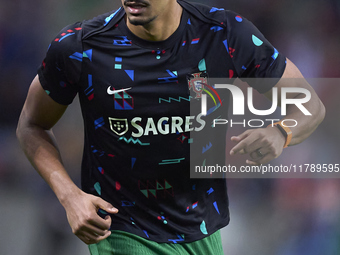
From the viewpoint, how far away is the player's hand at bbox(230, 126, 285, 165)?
87.4 inches

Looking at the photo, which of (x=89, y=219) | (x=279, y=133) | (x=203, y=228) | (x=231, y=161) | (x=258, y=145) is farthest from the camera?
(x=231, y=161)

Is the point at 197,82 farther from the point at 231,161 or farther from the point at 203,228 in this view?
the point at 231,161

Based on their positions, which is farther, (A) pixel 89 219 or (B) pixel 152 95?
(B) pixel 152 95

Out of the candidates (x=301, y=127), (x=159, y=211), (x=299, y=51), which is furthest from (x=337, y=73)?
(x=159, y=211)

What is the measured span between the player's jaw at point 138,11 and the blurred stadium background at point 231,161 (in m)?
2.23

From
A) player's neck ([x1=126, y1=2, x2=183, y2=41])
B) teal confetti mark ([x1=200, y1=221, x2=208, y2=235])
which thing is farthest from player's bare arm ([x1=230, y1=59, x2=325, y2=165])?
player's neck ([x1=126, y1=2, x2=183, y2=41])

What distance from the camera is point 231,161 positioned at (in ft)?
14.8

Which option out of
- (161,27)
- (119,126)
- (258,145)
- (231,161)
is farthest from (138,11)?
(231,161)

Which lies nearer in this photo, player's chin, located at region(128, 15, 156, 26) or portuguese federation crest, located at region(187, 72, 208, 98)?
player's chin, located at region(128, 15, 156, 26)

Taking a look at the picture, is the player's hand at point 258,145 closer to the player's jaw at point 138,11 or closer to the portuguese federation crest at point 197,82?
the portuguese federation crest at point 197,82

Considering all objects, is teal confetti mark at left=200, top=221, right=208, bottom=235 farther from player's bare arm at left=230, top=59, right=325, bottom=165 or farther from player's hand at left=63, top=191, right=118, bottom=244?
player's hand at left=63, top=191, right=118, bottom=244

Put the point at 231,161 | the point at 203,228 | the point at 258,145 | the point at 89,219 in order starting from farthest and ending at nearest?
the point at 231,161 → the point at 203,228 → the point at 258,145 → the point at 89,219

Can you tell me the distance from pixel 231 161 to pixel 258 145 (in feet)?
7.39

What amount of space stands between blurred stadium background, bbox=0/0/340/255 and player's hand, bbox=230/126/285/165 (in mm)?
1850
